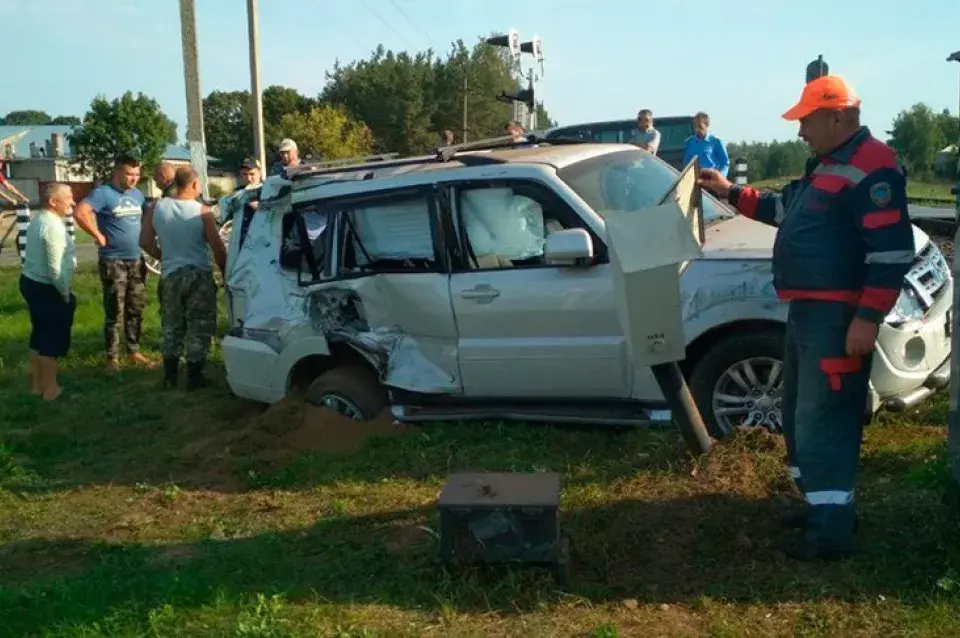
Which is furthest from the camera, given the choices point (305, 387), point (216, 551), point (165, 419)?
point (165, 419)

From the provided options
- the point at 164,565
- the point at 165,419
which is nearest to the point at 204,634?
the point at 164,565

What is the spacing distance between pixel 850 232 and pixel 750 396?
1722 mm

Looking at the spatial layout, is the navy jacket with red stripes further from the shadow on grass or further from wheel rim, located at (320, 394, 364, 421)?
wheel rim, located at (320, 394, 364, 421)

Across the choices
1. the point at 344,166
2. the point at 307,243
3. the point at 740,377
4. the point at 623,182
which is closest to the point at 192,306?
the point at 307,243

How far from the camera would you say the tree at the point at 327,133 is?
45.9 m

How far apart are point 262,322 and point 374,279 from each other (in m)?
1.09

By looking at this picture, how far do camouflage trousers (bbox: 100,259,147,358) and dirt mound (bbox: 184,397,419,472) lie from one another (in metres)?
3.23

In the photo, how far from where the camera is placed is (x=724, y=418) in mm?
5289

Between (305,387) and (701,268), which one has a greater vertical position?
(701,268)

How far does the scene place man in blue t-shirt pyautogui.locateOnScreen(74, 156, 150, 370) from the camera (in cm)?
896

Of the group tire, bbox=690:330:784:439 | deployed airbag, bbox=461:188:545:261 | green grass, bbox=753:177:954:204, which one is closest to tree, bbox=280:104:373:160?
green grass, bbox=753:177:954:204

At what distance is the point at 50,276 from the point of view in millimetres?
7992

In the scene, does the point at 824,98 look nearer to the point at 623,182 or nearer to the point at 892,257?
the point at 892,257

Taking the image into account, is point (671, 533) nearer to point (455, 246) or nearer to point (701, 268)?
point (701, 268)
